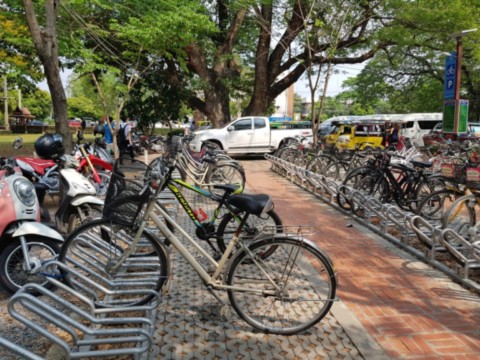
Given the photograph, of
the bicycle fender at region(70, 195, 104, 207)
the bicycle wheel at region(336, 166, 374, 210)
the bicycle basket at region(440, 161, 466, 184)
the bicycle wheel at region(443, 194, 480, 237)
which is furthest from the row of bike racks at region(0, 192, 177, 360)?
the bicycle wheel at region(336, 166, 374, 210)

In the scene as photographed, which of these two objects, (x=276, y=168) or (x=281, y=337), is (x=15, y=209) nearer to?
(x=281, y=337)

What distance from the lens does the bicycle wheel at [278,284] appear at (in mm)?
3150

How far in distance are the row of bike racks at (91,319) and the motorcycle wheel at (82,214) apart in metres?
1.06

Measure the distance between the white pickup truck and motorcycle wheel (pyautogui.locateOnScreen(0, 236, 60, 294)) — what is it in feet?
38.2

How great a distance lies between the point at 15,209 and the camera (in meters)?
3.83

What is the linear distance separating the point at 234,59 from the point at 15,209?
53.0 ft

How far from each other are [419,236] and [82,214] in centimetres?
390

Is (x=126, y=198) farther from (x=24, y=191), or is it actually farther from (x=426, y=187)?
(x=426, y=187)

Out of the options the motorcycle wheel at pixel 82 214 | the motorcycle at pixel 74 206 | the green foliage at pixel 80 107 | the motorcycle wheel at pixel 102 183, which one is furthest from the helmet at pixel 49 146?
the green foliage at pixel 80 107

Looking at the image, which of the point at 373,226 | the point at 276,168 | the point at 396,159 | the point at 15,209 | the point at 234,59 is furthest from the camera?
the point at 234,59

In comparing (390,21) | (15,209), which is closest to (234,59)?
(390,21)

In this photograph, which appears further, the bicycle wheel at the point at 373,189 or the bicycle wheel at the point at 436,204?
the bicycle wheel at the point at 373,189

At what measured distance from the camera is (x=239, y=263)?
3.17 m

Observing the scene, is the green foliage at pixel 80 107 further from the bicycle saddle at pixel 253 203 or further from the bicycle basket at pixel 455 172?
the bicycle saddle at pixel 253 203
